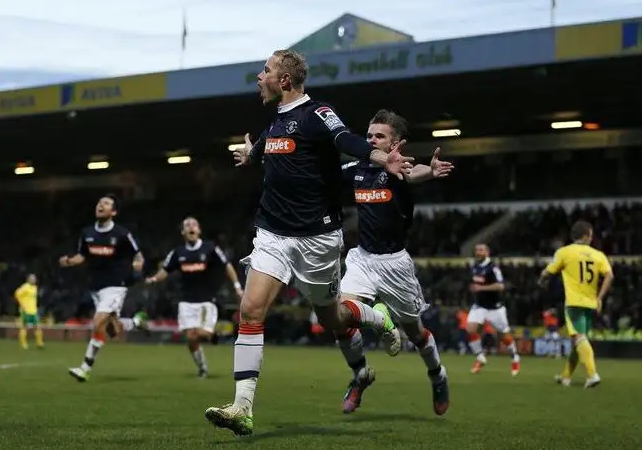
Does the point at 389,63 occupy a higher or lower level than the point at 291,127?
higher

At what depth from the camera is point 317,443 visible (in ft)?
22.8

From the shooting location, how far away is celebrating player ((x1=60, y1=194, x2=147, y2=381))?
1445 cm

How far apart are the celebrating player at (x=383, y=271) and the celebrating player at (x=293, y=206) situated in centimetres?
158

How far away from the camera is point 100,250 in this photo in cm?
1462

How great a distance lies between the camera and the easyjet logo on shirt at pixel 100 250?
48.0 ft

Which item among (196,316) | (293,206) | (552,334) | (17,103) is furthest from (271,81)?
(17,103)

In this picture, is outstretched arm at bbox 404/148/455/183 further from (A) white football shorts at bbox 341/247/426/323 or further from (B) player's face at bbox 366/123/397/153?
(A) white football shorts at bbox 341/247/426/323

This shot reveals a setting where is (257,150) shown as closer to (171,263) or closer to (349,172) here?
(349,172)

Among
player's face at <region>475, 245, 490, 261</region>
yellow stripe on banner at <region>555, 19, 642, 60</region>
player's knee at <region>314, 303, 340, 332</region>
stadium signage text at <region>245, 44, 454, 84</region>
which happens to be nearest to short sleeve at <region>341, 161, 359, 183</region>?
player's knee at <region>314, 303, 340, 332</region>

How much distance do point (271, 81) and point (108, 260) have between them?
8.15 m

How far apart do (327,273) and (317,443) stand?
115cm

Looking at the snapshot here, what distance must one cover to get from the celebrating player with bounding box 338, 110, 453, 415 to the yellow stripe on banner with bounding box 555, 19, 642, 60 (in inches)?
523

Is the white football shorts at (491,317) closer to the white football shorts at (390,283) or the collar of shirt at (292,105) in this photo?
the white football shorts at (390,283)

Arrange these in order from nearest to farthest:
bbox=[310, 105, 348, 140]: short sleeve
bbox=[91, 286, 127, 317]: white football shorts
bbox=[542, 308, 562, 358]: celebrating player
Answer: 1. bbox=[310, 105, 348, 140]: short sleeve
2. bbox=[91, 286, 127, 317]: white football shorts
3. bbox=[542, 308, 562, 358]: celebrating player
